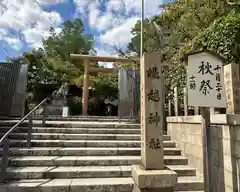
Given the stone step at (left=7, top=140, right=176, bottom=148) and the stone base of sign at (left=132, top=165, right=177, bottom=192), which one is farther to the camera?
the stone step at (left=7, top=140, right=176, bottom=148)

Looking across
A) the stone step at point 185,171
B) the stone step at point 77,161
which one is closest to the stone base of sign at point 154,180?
the stone step at point 185,171

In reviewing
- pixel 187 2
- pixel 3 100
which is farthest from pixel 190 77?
pixel 187 2

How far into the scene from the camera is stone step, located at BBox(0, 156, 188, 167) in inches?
165

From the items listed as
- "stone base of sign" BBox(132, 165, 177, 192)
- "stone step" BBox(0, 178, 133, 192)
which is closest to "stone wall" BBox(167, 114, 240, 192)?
"stone base of sign" BBox(132, 165, 177, 192)

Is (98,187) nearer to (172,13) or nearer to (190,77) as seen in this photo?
(190,77)

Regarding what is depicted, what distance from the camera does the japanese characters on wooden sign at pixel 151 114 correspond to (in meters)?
2.98

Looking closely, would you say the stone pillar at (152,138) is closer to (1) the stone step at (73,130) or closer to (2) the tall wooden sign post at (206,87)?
(2) the tall wooden sign post at (206,87)

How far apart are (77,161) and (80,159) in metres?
0.07

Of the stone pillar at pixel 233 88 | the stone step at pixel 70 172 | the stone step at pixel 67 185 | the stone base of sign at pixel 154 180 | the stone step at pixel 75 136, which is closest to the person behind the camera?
the stone base of sign at pixel 154 180

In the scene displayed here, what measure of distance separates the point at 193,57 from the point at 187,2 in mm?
8940

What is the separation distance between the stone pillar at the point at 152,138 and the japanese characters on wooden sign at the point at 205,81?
0.48m

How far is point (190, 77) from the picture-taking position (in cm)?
291

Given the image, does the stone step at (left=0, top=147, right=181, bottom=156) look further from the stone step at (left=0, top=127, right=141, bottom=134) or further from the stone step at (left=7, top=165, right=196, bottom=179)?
the stone step at (left=0, top=127, right=141, bottom=134)

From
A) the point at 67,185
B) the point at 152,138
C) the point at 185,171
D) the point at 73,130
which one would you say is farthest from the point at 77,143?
the point at 152,138
